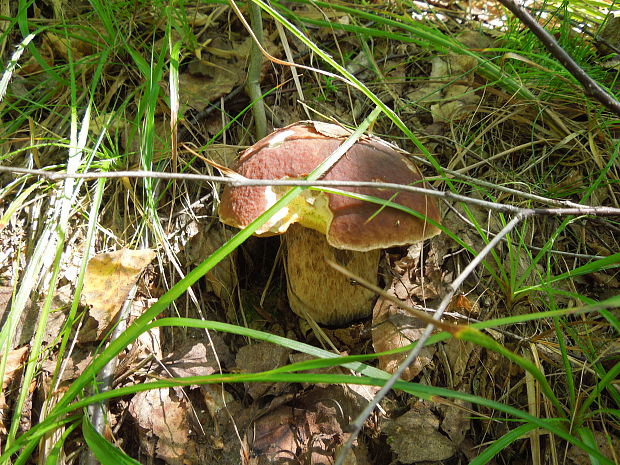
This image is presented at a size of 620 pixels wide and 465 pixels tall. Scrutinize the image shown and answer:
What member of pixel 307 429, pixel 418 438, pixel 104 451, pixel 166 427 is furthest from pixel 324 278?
pixel 104 451

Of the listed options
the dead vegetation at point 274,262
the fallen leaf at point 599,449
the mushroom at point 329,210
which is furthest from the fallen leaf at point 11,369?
the fallen leaf at point 599,449

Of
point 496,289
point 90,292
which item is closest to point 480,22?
point 496,289

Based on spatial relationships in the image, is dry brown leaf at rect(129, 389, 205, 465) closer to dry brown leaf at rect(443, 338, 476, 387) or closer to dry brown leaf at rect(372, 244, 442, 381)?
dry brown leaf at rect(372, 244, 442, 381)

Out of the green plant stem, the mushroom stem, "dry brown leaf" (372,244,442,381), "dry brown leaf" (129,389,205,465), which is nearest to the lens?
"dry brown leaf" (129,389,205,465)

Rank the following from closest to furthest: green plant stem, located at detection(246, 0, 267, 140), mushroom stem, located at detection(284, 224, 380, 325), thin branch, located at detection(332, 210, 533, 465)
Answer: thin branch, located at detection(332, 210, 533, 465) → mushroom stem, located at detection(284, 224, 380, 325) → green plant stem, located at detection(246, 0, 267, 140)

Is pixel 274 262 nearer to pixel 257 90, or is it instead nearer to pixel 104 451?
pixel 257 90

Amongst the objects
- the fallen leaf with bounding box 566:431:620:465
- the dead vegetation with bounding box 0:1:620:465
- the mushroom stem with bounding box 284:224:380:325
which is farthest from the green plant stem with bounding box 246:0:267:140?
the fallen leaf with bounding box 566:431:620:465

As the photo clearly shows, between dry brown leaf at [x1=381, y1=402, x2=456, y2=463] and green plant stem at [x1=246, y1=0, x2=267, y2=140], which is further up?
green plant stem at [x1=246, y1=0, x2=267, y2=140]
